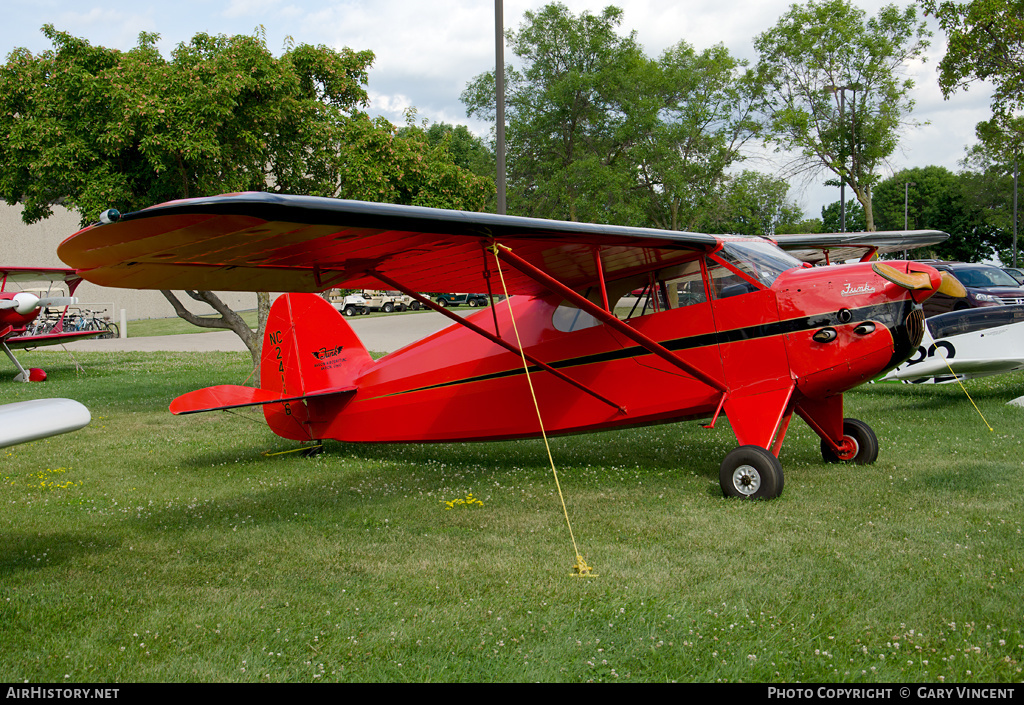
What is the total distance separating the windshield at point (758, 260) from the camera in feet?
22.5

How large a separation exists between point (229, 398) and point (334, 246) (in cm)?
343

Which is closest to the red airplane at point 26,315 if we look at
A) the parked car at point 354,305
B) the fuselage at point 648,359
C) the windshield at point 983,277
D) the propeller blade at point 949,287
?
the fuselage at point 648,359

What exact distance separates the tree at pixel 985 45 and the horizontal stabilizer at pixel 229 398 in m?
20.1

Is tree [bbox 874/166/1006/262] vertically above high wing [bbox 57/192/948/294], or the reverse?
tree [bbox 874/166/1006/262]

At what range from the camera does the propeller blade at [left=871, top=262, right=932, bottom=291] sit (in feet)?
20.3

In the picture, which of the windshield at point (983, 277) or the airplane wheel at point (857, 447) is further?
the windshield at point (983, 277)

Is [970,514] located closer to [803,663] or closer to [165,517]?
[803,663]

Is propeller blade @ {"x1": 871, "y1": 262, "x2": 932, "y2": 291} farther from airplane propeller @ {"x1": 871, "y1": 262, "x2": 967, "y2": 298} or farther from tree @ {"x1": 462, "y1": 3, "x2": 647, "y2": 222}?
tree @ {"x1": 462, "y1": 3, "x2": 647, "y2": 222}

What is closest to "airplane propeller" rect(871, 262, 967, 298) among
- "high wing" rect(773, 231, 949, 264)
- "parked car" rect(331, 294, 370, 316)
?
"high wing" rect(773, 231, 949, 264)

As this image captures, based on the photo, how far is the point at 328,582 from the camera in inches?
188

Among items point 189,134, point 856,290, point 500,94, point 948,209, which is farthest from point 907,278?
point 948,209

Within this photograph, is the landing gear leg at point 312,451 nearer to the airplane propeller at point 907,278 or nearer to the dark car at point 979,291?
the airplane propeller at point 907,278

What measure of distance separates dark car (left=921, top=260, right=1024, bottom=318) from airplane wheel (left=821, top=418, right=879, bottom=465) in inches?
371
